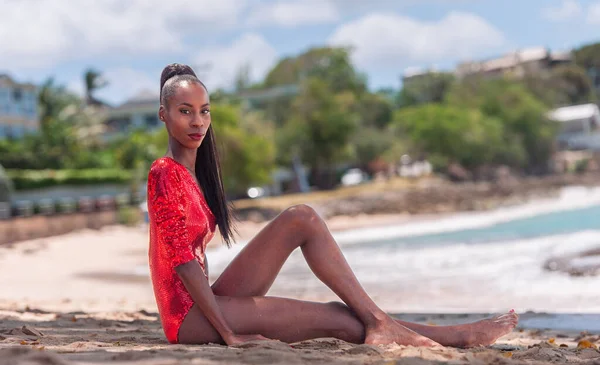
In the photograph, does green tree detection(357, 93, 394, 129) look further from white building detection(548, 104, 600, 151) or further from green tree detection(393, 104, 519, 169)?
white building detection(548, 104, 600, 151)

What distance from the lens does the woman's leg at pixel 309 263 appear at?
12.5 ft

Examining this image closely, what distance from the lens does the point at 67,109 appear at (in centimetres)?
4316

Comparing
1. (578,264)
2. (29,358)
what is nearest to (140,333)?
(29,358)

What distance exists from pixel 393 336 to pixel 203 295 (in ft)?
3.01

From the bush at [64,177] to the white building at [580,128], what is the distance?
150ft

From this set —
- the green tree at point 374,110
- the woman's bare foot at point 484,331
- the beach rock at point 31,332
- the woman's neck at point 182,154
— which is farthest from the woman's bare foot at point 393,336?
the green tree at point 374,110

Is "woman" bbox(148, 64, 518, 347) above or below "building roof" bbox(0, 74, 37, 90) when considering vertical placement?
below

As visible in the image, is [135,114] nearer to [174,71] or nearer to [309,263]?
[174,71]

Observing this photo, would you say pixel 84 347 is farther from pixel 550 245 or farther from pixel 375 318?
pixel 550 245

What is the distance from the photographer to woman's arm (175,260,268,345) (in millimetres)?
3611

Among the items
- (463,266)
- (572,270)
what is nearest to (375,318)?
(572,270)

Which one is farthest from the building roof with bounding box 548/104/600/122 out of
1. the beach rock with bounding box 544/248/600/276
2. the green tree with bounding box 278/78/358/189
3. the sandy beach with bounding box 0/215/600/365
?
the sandy beach with bounding box 0/215/600/365

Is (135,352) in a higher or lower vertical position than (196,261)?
lower

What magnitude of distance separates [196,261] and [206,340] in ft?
1.25
